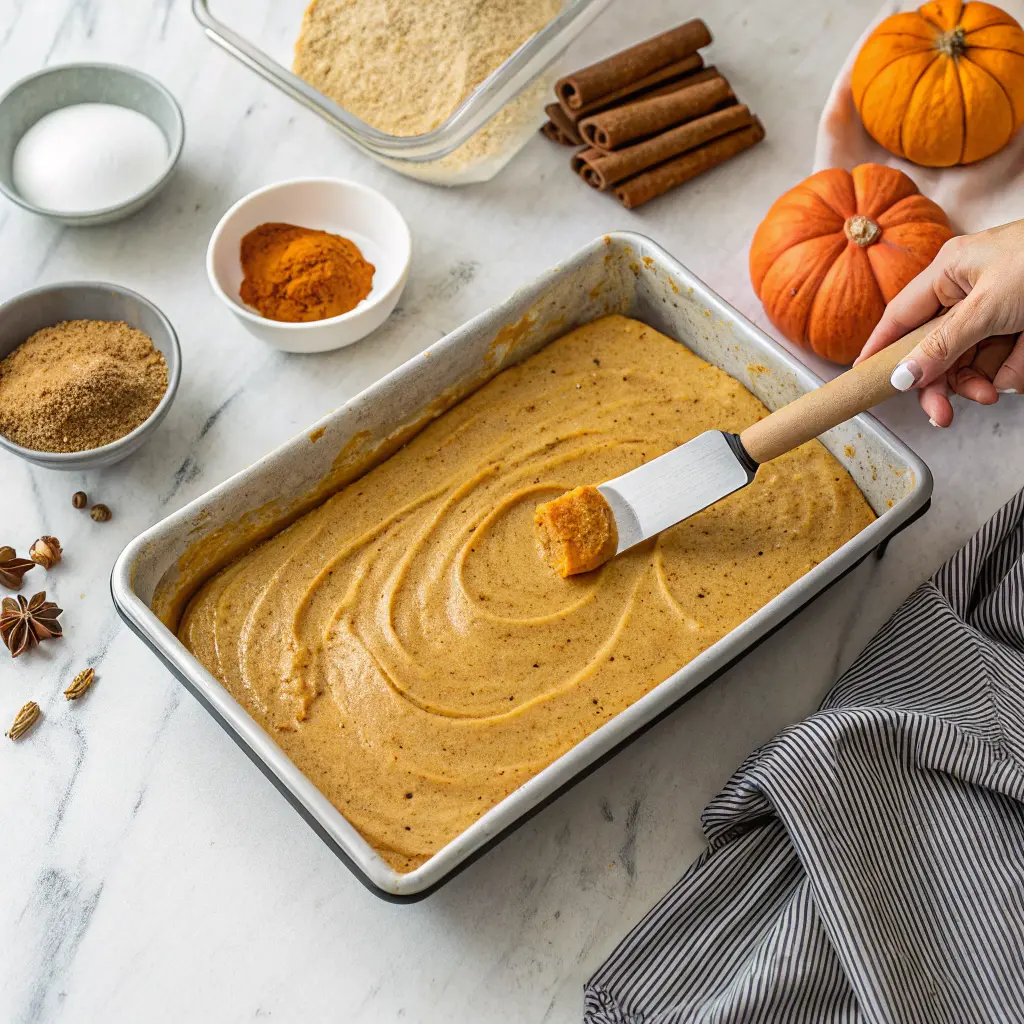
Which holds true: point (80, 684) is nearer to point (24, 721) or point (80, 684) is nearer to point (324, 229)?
point (24, 721)

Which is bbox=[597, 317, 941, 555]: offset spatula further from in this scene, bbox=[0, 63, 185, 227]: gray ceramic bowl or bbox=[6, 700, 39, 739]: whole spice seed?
bbox=[0, 63, 185, 227]: gray ceramic bowl

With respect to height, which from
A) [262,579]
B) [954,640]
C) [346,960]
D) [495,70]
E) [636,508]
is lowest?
Result: [954,640]

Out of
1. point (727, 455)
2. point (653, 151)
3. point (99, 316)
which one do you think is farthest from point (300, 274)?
point (727, 455)

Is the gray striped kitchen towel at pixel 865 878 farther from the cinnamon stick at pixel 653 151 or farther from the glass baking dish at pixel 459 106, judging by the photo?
the glass baking dish at pixel 459 106

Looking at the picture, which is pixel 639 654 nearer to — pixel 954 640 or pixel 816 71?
pixel 954 640

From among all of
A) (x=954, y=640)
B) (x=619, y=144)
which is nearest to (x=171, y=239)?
(x=619, y=144)

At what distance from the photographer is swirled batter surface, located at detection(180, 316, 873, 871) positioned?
164 cm

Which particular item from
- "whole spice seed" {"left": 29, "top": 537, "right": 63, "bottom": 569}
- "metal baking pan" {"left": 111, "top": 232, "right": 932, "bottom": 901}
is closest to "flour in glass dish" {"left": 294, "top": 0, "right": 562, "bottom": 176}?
"metal baking pan" {"left": 111, "top": 232, "right": 932, "bottom": 901}

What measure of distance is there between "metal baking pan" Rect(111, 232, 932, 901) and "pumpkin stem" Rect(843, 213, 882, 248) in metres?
0.30

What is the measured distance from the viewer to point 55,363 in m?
1.99

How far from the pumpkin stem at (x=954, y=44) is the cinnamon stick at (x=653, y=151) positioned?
0.40 meters

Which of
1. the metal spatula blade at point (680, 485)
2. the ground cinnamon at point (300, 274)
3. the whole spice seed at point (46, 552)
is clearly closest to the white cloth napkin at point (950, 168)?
the metal spatula blade at point (680, 485)

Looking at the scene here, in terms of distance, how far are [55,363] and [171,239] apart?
45cm

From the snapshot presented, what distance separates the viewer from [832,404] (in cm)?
168
